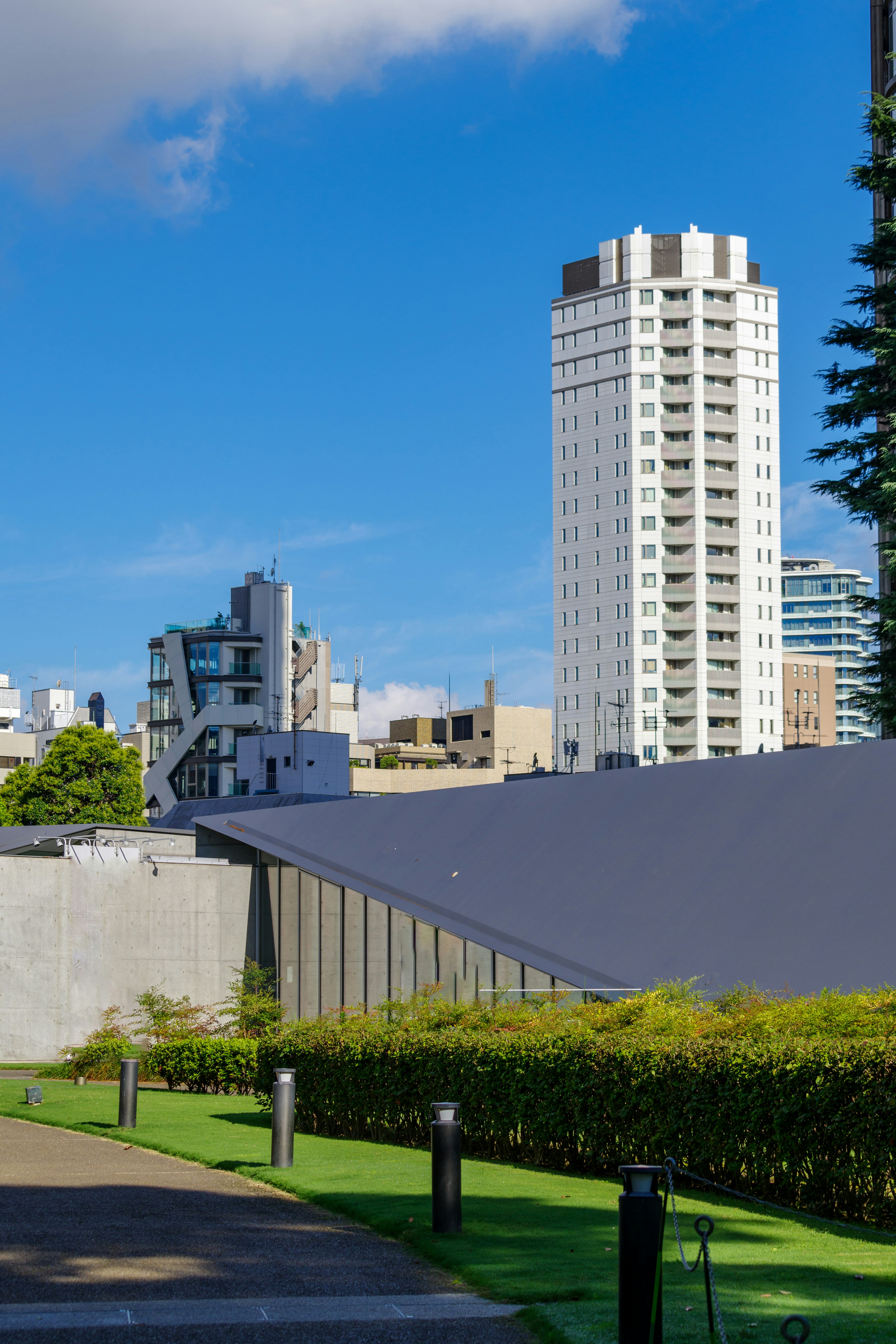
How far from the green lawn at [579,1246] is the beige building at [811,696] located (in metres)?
157

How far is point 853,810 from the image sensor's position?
2216 centimetres

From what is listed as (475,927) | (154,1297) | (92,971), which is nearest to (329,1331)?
(154,1297)

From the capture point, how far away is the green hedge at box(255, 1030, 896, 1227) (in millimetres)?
11359

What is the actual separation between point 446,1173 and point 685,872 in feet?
45.8

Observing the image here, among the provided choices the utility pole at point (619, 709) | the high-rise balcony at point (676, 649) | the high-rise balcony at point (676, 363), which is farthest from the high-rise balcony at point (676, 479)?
the utility pole at point (619, 709)

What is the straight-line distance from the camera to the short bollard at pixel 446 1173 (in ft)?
35.6

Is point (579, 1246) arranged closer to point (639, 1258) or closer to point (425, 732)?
point (639, 1258)

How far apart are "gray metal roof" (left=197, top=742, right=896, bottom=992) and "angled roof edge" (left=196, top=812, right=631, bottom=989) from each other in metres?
0.06

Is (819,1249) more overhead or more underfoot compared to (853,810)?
more underfoot

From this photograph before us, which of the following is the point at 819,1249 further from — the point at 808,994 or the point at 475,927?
the point at 475,927

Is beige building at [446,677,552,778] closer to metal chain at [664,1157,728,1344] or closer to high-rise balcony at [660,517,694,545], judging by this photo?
high-rise balcony at [660,517,694,545]

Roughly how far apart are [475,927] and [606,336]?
11302 centimetres

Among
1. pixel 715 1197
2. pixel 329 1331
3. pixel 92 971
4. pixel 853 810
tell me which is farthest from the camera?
pixel 92 971

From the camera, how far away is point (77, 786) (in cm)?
8506
